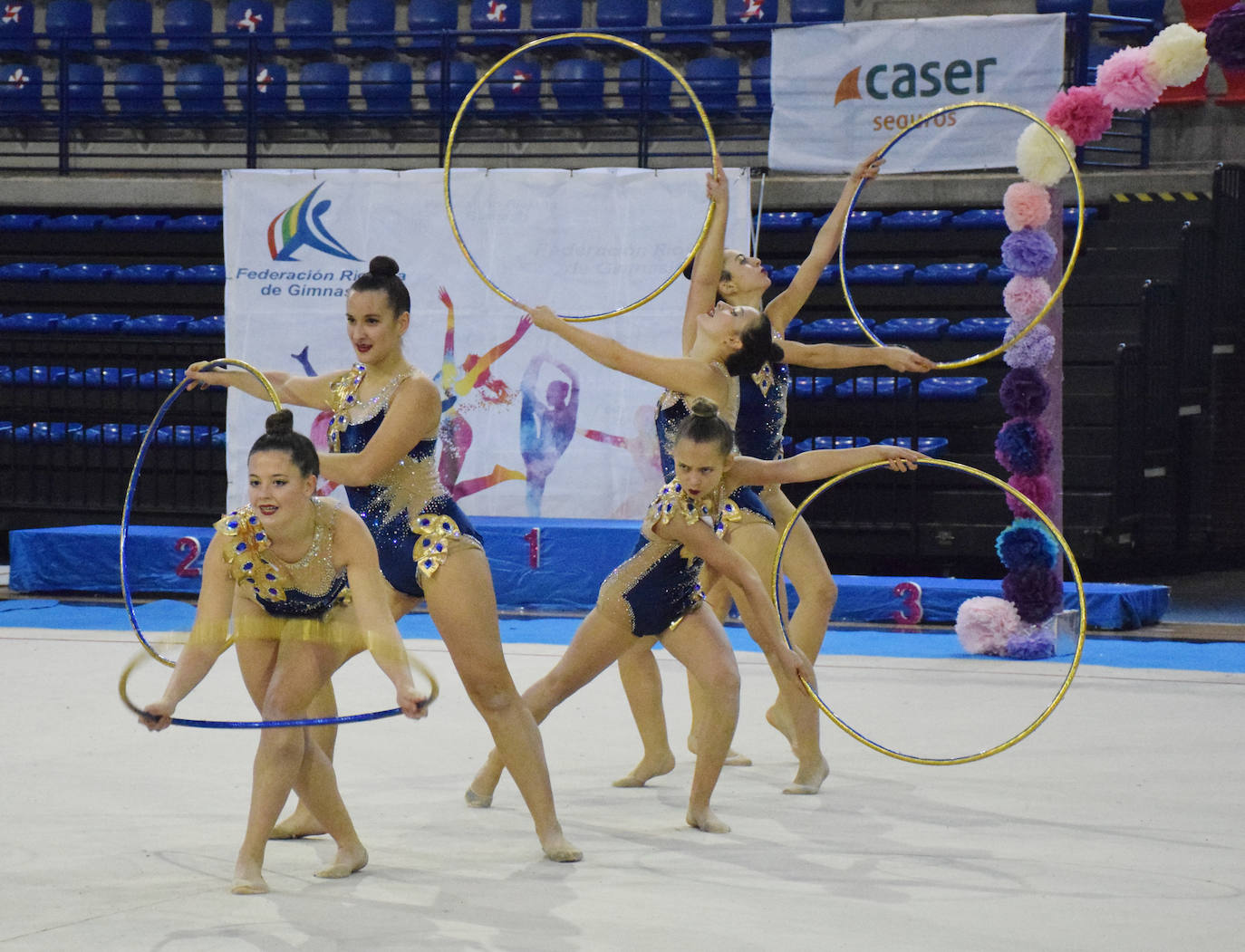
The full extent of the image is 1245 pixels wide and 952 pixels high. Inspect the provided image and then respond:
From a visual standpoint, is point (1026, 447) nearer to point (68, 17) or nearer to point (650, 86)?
point (650, 86)

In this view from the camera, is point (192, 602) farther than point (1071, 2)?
No

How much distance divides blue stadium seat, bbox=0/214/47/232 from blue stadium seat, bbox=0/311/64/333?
88 cm

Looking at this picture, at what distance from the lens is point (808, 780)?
4.40 m

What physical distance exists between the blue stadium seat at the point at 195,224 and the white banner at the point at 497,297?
175cm

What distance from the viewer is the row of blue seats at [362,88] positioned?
37.0 ft

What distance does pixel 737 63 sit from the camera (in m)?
11.6

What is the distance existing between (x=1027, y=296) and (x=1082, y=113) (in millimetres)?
775

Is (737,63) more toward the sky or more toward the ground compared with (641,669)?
more toward the sky

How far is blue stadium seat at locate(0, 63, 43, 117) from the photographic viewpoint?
12188mm

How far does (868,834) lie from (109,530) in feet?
19.2

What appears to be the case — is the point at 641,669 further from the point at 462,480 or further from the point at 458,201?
the point at 458,201

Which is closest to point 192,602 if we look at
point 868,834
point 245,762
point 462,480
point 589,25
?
point 462,480

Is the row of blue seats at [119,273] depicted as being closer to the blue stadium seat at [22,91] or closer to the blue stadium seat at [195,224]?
the blue stadium seat at [195,224]

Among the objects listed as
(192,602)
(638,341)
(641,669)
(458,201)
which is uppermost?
(458,201)
